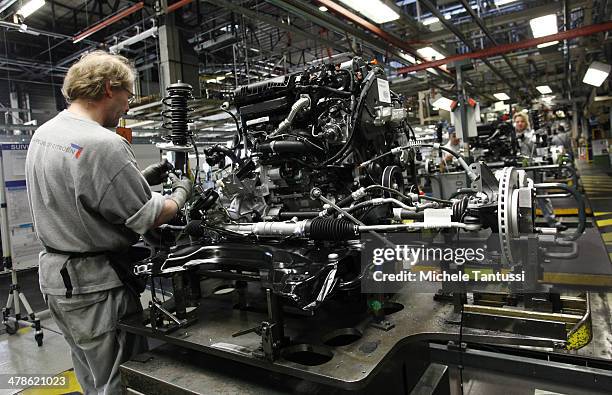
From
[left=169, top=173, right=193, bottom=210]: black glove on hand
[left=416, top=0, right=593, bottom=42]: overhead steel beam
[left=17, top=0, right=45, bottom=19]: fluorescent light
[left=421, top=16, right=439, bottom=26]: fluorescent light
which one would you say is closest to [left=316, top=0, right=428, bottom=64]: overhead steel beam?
[left=416, top=0, right=593, bottom=42]: overhead steel beam

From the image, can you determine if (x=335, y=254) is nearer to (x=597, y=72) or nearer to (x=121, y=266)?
(x=121, y=266)

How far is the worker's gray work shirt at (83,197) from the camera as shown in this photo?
4.98 feet

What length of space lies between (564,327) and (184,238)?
5.82 feet

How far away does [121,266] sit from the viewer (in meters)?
1.72

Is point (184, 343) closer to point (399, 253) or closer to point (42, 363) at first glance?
point (399, 253)

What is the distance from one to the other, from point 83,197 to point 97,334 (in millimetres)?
593

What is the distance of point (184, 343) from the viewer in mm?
1572

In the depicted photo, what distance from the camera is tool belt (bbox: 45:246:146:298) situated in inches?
62.5

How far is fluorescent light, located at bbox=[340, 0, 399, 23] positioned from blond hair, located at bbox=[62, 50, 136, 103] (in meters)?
3.03

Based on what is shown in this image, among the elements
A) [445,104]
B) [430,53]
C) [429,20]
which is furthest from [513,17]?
[445,104]

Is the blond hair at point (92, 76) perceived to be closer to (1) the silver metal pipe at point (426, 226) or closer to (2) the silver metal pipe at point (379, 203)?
(2) the silver metal pipe at point (379, 203)

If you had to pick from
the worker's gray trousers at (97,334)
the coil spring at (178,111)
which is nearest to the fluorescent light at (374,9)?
the coil spring at (178,111)

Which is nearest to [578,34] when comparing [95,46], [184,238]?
[184,238]

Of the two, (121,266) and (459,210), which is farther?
(121,266)
